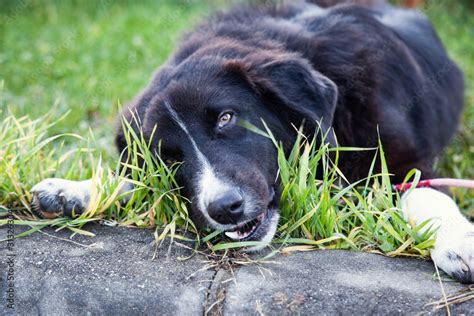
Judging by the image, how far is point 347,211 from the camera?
3.15 metres

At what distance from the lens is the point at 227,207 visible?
2.71 m

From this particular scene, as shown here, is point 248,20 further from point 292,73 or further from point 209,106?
point 209,106

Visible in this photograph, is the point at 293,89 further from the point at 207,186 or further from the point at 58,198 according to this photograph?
the point at 58,198

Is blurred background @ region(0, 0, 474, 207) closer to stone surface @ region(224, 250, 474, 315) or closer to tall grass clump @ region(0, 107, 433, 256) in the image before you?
tall grass clump @ region(0, 107, 433, 256)

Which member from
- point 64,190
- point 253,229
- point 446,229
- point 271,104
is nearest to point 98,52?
point 64,190

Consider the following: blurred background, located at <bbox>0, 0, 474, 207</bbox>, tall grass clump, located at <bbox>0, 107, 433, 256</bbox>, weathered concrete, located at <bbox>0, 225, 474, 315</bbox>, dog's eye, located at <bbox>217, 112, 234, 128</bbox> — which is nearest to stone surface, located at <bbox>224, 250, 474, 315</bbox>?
weathered concrete, located at <bbox>0, 225, 474, 315</bbox>

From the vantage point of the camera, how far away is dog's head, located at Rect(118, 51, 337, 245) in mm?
2836

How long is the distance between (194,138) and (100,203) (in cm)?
60

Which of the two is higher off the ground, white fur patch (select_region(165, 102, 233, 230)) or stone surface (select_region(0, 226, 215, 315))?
white fur patch (select_region(165, 102, 233, 230))

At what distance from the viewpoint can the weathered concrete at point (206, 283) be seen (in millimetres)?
2377

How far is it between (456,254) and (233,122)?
1235 mm

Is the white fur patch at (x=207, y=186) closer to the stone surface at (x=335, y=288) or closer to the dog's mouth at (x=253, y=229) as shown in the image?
the dog's mouth at (x=253, y=229)

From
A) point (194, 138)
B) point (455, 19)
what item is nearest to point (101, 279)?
point (194, 138)

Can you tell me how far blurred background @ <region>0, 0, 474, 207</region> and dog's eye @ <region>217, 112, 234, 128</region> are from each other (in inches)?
50.5
